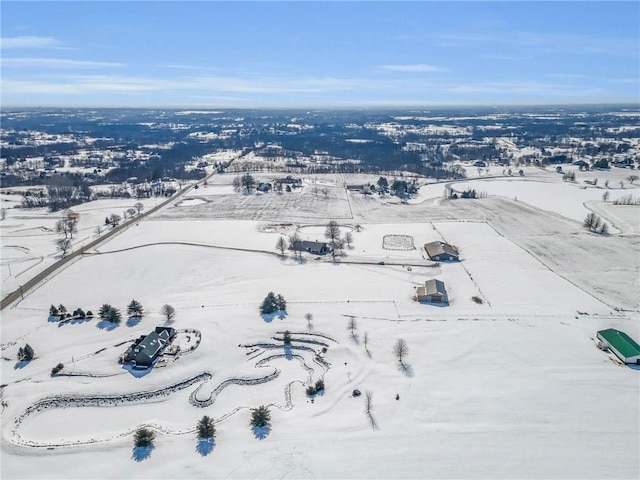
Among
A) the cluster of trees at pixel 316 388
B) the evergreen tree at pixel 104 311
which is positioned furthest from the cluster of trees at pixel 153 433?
the evergreen tree at pixel 104 311

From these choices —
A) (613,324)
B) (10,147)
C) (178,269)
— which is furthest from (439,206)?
(10,147)

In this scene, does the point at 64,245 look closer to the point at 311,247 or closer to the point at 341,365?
the point at 311,247

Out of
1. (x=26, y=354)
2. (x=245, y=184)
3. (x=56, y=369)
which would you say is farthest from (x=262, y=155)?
(x=56, y=369)

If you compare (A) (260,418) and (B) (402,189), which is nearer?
(A) (260,418)

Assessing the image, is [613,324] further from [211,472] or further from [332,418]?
[211,472]

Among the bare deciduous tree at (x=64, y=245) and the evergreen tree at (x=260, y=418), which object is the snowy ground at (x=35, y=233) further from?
the evergreen tree at (x=260, y=418)

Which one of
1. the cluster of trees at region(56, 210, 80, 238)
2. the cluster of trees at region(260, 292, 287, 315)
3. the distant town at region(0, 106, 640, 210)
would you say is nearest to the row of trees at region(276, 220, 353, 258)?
the cluster of trees at region(260, 292, 287, 315)
